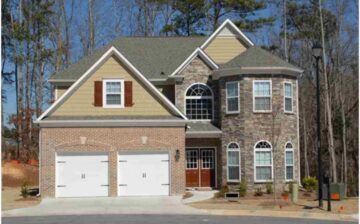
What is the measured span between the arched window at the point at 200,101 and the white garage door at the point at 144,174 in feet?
14.9

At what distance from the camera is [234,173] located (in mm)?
30219

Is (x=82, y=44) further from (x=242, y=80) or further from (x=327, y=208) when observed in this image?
(x=327, y=208)

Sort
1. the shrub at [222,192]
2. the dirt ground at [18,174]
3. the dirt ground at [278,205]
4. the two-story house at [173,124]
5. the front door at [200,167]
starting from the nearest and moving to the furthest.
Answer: the dirt ground at [278,205], the shrub at [222,192], the two-story house at [173,124], the front door at [200,167], the dirt ground at [18,174]

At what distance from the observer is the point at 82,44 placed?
5406 centimetres

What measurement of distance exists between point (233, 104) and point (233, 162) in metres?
3.01

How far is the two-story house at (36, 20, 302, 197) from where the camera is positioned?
91.9 feet

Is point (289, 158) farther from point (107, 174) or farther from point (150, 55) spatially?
point (150, 55)

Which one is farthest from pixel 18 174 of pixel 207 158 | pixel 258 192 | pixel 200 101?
pixel 258 192

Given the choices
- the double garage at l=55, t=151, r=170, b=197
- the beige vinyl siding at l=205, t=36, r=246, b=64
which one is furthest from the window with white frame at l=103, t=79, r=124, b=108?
the beige vinyl siding at l=205, t=36, r=246, b=64

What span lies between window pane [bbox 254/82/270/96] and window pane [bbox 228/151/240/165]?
3249mm

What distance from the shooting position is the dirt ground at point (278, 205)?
2272 centimetres

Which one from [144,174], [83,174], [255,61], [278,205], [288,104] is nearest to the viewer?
[278,205]

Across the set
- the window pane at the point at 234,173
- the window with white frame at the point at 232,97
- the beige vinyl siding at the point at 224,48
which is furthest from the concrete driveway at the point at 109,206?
the beige vinyl siding at the point at 224,48

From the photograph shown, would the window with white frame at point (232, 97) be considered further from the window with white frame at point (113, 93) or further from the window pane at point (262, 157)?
the window with white frame at point (113, 93)
